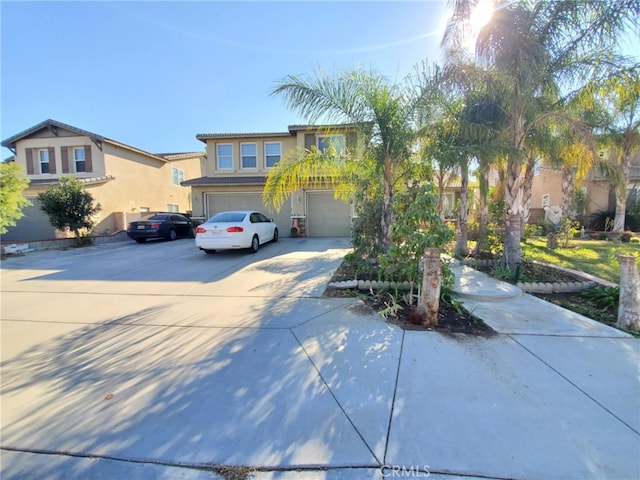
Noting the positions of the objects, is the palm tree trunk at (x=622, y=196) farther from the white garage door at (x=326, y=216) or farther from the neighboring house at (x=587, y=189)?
the white garage door at (x=326, y=216)

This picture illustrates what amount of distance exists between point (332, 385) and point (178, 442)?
1.36 metres

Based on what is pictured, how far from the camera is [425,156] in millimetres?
7312

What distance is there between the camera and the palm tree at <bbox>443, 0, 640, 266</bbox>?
19.1 ft

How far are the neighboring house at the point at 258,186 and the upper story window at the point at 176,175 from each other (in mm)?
7613

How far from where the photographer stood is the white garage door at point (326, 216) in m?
16.0

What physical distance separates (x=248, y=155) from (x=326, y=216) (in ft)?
19.3

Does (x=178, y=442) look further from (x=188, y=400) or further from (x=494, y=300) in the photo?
(x=494, y=300)

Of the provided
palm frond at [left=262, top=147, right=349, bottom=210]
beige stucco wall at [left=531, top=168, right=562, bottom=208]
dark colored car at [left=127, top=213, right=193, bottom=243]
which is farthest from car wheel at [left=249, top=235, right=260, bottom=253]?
beige stucco wall at [left=531, top=168, right=562, bottom=208]

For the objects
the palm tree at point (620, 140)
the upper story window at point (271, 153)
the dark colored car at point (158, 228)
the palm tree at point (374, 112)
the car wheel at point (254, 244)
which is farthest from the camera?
the upper story window at point (271, 153)

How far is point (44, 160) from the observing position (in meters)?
18.7

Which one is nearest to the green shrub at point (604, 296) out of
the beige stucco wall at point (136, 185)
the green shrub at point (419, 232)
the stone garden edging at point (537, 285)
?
the stone garden edging at point (537, 285)

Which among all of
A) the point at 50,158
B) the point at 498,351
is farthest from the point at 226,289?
the point at 50,158

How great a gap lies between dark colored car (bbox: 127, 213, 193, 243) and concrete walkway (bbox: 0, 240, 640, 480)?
993 centimetres

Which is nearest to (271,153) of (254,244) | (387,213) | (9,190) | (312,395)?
(254,244)
